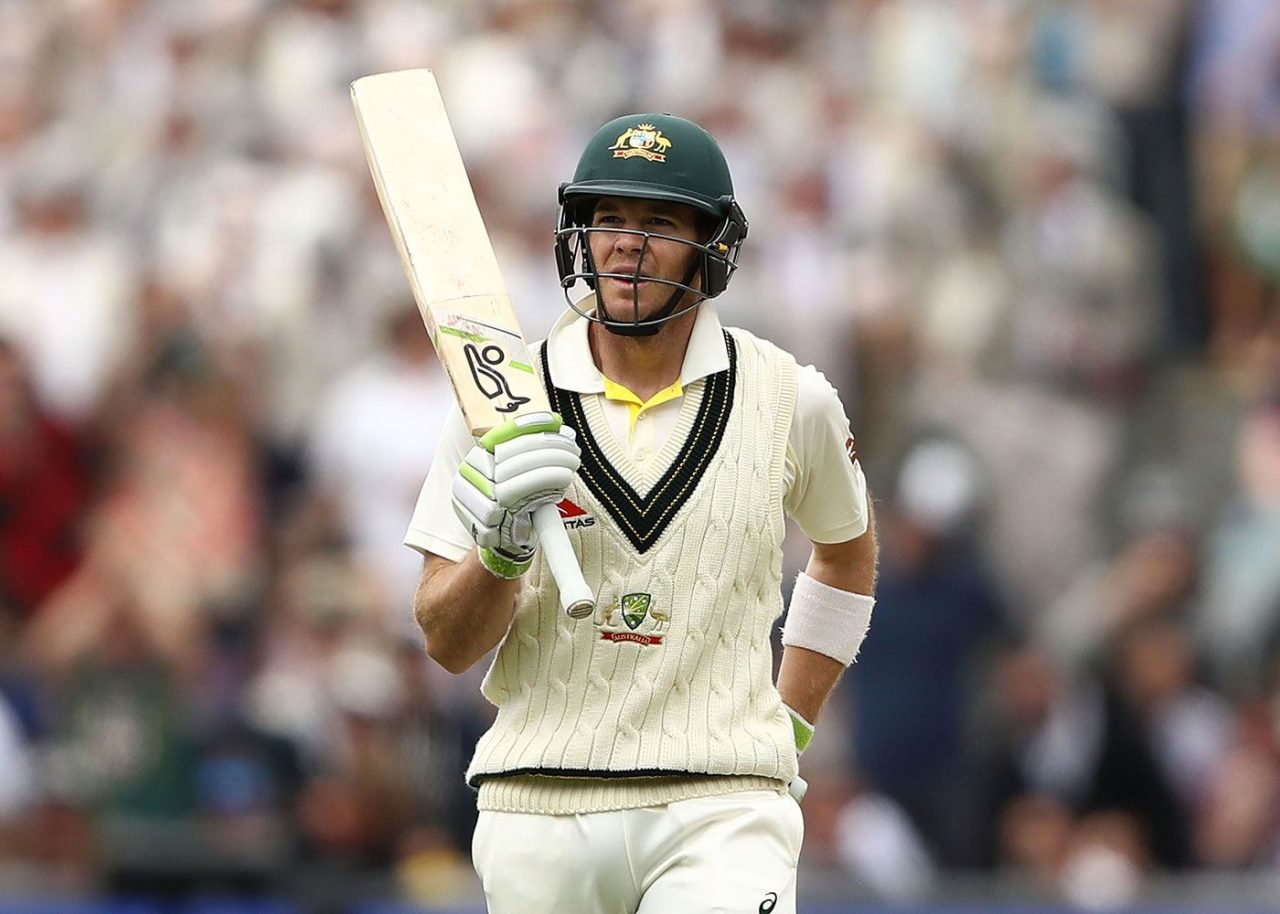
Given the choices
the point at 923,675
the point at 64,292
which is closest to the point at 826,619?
the point at 923,675

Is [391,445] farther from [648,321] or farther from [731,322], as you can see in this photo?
[648,321]

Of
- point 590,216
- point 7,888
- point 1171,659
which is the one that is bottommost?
point 7,888

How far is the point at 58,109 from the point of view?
433 inches

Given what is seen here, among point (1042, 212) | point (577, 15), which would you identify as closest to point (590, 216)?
point (1042, 212)

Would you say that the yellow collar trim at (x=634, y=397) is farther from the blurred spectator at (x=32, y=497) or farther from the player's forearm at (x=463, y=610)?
the blurred spectator at (x=32, y=497)

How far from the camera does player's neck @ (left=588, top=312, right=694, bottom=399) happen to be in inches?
176

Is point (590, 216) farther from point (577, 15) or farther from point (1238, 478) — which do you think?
point (577, 15)

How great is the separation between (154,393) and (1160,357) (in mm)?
3837

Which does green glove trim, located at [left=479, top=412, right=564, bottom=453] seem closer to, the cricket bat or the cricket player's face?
the cricket bat

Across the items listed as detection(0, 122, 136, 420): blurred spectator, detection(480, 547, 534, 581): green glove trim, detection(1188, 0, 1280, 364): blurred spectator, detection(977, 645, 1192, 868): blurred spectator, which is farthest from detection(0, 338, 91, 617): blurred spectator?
detection(480, 547, 534, 581): green glove trim

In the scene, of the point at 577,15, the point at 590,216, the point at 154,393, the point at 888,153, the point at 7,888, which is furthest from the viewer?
the point at 577,15

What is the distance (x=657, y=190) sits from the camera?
435 centimetres

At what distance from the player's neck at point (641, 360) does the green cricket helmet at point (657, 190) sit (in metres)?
0.05

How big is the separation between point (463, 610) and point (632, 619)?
0.28 m
